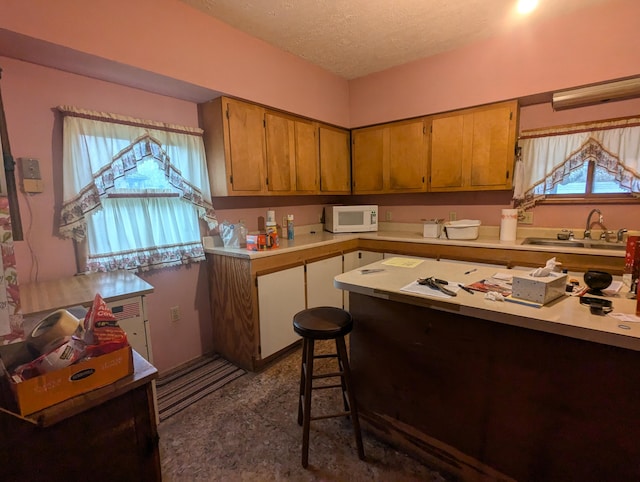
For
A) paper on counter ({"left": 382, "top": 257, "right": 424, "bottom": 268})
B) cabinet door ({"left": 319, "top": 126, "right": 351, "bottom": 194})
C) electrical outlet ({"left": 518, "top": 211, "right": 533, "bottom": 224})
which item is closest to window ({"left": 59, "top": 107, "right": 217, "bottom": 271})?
cabinet door ({"left": 319, "top": 126, "right": 351, "bottom": 194})

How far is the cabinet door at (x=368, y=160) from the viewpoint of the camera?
349 cm

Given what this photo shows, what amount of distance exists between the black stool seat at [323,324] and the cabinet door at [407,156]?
2.06 meters

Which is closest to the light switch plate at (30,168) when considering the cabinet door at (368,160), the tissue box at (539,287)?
the tissue box at (539,287)

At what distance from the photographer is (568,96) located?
2.51 metres

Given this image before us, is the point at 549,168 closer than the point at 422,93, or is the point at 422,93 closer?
the point at 549,168

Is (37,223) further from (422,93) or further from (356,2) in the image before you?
(422,93)

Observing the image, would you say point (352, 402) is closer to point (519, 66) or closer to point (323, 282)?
point (323, 282)

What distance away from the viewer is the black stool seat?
1523 mm

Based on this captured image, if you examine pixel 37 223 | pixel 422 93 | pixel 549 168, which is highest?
pixel 422 93

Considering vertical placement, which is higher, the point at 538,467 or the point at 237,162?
A: the point at 237,162

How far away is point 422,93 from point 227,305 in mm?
2765

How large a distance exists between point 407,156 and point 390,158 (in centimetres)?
19

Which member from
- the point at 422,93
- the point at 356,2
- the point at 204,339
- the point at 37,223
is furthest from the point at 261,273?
the point at 422,93

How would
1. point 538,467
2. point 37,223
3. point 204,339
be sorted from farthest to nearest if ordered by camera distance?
point 204,339
point 37,223
point 538,467
